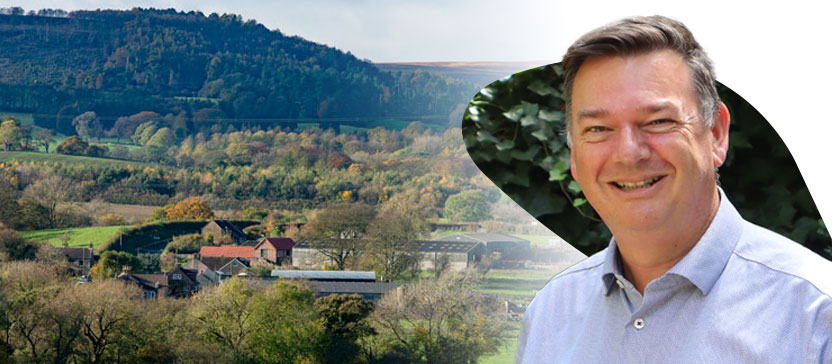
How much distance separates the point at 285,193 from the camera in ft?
26.0

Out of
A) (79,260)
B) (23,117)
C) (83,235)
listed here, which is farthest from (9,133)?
(79,260)

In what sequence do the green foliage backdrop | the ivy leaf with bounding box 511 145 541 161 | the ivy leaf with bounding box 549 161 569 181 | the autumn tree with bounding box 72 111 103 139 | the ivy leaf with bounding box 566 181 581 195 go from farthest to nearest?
the autumn tree with bounding box 72 111 103 139 < the ivy leaf with bounding box 511 145 541 161 < the ivy leaf with bounding box 549 161 569 181 < the ivy leaf with bounding box 566 181 581 195 < the green foliage backdrop

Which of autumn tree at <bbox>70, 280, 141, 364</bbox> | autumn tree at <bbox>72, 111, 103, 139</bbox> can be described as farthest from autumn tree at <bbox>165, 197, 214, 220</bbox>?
autumn tree at <bbox>72, 111, 103, 139</bbox>

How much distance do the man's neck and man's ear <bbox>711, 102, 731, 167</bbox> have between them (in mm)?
53

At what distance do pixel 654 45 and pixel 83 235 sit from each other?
25.6ft

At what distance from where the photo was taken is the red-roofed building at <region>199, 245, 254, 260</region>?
24.5ft

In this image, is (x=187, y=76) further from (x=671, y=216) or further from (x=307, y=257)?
(x=671, y=216)

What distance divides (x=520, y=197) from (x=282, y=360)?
Answer: 4120mm

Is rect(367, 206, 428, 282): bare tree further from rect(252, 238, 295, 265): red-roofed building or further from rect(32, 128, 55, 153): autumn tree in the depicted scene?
rect(32, 128, 55, 153): autumn tree

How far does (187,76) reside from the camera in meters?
8.59

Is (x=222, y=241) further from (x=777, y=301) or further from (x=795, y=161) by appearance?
(x=777, y=301)

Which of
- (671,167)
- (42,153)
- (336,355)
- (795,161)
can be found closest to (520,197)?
(795,161)

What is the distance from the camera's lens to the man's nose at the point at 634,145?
2.83 feet

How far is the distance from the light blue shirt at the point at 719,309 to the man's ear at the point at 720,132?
7cm
